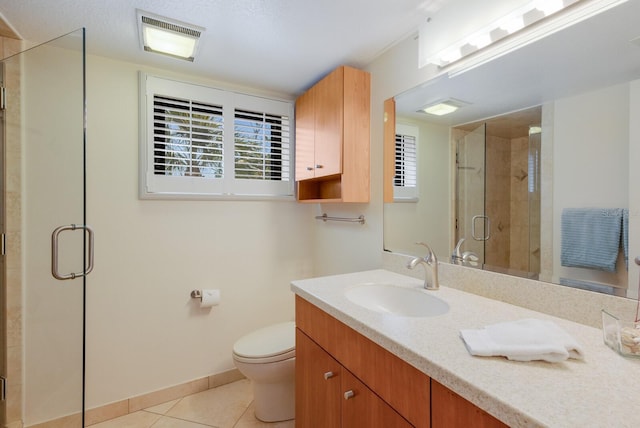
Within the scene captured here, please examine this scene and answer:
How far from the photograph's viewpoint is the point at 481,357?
2.40ft

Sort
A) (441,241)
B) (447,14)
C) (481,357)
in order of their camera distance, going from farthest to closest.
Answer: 1. (441,241)
2. (447,14)
3. (481,357)

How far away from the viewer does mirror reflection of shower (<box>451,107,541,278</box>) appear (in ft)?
3.57

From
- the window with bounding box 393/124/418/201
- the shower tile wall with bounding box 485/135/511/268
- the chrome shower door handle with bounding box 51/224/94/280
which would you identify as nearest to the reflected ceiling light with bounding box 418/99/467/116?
the window with bounding box 393/124/418/201

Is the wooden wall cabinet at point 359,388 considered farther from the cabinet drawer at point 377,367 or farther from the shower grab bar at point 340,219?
the shower grab bar at point 340,219

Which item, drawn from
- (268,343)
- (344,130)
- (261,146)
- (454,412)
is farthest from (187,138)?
(454,412)

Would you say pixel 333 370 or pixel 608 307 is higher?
pixel 608 307

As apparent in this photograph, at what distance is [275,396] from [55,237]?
57.1 inches

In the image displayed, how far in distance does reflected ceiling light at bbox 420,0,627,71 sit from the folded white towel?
99 cm

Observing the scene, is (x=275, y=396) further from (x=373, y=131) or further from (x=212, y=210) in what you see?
(x=373, y=131)

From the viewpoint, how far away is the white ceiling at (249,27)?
1.35m

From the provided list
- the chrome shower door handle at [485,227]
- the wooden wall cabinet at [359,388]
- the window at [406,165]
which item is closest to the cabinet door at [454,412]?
the wooden wall cabinet at [359,388]

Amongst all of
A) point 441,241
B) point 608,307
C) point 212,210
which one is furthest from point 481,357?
point 212,210

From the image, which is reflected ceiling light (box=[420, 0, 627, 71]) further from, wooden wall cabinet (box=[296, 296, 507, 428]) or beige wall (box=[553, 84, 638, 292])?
wooden wall cabinet (box=[296, 296, 507, 428])

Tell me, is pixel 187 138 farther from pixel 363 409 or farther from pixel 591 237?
pixel 591 237
